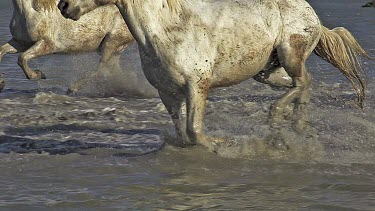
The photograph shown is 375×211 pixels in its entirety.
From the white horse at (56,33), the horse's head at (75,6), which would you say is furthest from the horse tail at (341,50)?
the white horse at (56,33)

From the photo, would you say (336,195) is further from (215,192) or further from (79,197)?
(79,197)

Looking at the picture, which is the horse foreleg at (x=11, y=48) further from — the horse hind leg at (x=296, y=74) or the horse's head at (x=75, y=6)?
the horse's head at (x=75, y=6)

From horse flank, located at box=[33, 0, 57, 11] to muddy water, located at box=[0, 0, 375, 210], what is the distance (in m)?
1.03

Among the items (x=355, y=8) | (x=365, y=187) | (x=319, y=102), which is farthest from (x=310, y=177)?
(x=355, y=8)

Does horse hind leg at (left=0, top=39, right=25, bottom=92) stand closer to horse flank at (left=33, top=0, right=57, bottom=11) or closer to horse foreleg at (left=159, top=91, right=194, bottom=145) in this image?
horse flank at (left=33, top=0, right=57, bottom=11)

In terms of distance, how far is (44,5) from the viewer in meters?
11.6

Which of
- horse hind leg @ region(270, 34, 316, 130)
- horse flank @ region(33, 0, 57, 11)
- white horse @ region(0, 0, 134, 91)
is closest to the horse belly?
horse hind leg @ region(270, 34, 316, 130)

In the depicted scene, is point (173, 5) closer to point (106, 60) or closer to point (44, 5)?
point (44, 5)

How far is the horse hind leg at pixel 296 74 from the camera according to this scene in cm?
858

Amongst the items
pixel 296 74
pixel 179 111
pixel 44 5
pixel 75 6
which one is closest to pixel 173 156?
pixel 179 111

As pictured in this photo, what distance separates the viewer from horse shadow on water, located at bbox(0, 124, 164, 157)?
8.73 metres

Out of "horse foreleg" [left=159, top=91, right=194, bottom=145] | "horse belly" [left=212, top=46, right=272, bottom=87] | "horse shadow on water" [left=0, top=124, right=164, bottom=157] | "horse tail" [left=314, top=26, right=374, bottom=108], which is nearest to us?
"horse foreleg" [left=159, top=91, right=194, bottom=145]

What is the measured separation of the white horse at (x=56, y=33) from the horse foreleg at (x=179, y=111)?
3.90 meters

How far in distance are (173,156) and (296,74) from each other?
1377mm
